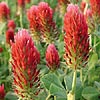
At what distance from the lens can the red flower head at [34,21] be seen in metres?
3.10

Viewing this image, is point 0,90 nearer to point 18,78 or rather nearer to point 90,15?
point 18,78

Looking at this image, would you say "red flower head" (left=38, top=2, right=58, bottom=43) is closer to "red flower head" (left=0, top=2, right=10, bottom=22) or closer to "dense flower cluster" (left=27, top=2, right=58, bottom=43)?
"dense flower cluster" (left=27, top=2, right=58, bottom=43)

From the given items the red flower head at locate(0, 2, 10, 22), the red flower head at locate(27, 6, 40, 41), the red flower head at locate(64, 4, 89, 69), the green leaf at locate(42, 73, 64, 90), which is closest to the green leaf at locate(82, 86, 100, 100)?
the green leaf at locate(42, 73, 64, 90)

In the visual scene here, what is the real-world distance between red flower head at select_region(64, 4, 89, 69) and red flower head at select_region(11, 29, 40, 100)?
194 mm

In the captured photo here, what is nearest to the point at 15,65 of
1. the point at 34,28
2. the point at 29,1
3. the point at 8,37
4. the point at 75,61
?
the point at 75,61

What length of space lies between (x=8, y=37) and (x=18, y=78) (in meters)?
1.72

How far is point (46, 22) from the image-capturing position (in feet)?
9.76

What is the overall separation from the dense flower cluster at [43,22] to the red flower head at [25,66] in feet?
2.72

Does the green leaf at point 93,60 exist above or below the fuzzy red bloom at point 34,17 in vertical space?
below

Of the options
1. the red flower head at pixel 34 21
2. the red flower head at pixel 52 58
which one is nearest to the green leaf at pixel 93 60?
the red flower head at pixel 52 58

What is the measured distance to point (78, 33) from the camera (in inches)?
80.0

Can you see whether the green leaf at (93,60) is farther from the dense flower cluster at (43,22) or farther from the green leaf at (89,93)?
the dense flower cluster at (43,22)

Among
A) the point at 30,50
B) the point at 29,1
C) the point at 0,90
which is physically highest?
the point at 29,1

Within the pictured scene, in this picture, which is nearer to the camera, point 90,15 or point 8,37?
point 90,15
